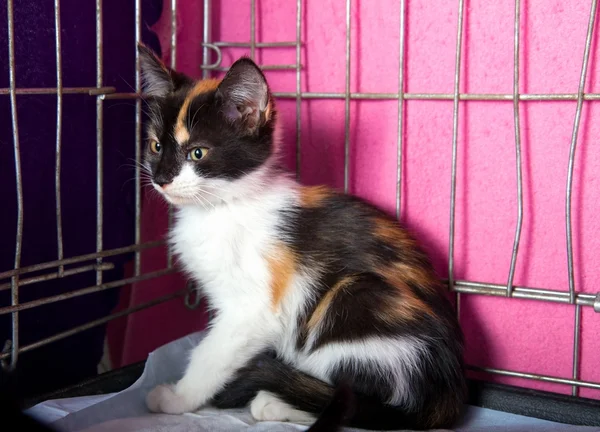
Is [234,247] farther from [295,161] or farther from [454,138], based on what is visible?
[454,138]

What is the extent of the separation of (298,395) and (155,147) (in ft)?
1.80

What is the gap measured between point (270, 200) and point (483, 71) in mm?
495

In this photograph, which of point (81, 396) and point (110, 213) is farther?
point (110, 213)

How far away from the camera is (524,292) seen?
51.8 inches

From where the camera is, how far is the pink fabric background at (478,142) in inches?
49.9

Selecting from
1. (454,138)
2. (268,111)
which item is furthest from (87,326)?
(454,138)

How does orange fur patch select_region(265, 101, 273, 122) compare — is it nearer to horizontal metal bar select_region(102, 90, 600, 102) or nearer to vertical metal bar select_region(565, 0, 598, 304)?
horizontal metal bar select_region(102, 90, 600, 102)

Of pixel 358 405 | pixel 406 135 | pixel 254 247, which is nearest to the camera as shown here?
pixel 358 405

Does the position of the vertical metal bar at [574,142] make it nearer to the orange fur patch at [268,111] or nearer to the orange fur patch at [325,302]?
the orange fur patch at [325,302]

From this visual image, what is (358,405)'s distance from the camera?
1098 mm

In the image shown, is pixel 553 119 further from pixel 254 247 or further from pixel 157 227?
pixel 157 227

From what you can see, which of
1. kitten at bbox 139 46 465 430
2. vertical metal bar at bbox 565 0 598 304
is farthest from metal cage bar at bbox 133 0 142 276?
vertical metal bar at bbox 565 0 598 304

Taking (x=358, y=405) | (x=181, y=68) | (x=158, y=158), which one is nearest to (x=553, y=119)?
(x=358, y=405)

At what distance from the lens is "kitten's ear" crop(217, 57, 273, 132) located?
1.14m
